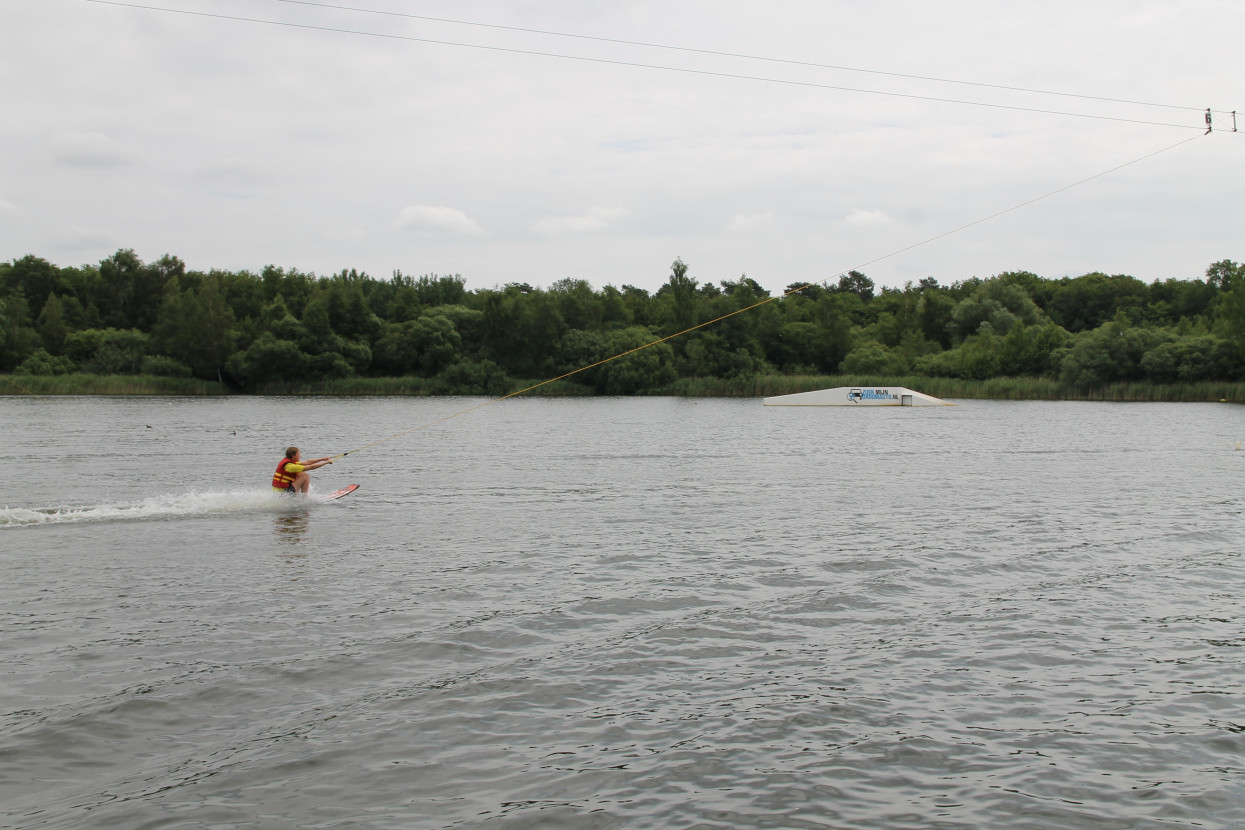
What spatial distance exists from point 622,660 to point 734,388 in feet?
296

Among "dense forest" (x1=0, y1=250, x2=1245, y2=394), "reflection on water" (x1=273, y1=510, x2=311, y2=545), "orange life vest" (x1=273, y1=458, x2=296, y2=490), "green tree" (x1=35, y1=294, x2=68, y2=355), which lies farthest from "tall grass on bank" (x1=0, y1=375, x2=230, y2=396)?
"reflection on water" (x1=273, y1=510, x2=311, y2=545)

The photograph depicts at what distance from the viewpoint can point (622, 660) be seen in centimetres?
986

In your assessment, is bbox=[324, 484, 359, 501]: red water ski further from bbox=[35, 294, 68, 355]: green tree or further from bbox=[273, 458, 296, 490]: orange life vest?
bbox=[35, 294, 68, 355]: green tree

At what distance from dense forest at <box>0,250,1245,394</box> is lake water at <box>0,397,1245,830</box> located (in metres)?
76.5

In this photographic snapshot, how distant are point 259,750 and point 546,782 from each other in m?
2.41

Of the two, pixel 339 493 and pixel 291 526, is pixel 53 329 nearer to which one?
pixel 339 493

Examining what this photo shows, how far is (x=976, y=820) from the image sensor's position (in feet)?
21.7

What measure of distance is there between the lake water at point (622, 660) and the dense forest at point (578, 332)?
3013 inches

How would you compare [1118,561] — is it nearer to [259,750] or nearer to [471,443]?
[259,750]

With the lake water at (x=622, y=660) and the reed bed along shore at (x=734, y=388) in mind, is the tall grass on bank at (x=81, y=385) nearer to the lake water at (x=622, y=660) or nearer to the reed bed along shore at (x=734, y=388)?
the reed bed along shore at (x=734, y=388)

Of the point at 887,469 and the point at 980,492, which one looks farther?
the point at 887,469

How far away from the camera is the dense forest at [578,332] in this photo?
310 ft

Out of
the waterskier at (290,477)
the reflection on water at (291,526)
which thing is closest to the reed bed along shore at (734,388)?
the waterskier at (290,477)

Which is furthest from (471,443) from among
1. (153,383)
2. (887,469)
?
(153,383)
